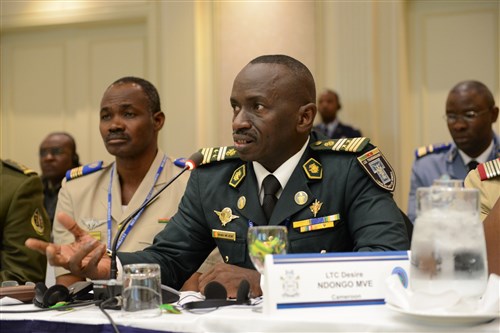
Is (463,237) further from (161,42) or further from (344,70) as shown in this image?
(161,42)

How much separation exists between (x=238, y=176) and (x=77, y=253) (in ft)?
2.20

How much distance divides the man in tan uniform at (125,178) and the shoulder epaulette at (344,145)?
1037 mm

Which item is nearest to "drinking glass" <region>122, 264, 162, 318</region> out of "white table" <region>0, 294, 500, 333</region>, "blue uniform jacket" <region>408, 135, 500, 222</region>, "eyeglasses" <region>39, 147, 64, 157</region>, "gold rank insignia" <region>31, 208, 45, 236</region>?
"white table" <region>0, 294, 500, 333</region>

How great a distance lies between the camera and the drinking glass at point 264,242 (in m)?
1.67

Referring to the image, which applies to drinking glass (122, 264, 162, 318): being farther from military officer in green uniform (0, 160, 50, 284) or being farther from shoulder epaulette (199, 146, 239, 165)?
military officer in green uniform (0, 160, 50, 284)

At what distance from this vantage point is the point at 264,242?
168 centimetres

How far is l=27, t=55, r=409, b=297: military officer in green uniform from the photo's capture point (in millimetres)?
2285

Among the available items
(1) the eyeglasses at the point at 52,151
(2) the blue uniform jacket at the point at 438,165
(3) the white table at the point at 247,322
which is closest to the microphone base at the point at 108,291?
(3) the white table at the point at 247,322

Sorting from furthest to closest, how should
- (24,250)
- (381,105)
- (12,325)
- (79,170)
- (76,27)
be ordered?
(76,27) → (381,105) → (79,170) → (24,250) → (12,325)

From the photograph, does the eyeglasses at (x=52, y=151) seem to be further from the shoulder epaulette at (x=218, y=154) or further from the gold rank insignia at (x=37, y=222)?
the shoulder epaulette at (x=218, y=154)

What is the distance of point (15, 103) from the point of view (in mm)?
7398

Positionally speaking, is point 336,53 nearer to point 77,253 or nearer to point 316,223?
point 316,223

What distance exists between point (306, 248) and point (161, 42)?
4576 millimetres

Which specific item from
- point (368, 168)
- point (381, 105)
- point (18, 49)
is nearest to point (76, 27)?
point (18, 49)
